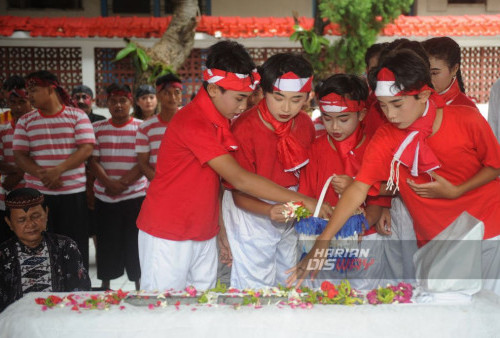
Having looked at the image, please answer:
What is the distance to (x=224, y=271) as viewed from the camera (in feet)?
11.0

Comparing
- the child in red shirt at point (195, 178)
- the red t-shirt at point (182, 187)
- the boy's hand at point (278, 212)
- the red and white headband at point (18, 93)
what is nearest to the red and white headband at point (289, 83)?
the child in red shirt at point (195, 178)

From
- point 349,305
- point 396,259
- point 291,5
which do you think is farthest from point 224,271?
point 291,5

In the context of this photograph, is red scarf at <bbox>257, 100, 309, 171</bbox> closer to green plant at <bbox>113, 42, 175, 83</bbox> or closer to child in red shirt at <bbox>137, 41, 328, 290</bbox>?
child in red shirt at <bbox>137, 41, 328, 290</bbox>

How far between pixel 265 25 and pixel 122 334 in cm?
897

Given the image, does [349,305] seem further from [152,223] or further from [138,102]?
[138,102]

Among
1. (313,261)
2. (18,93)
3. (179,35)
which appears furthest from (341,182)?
(179,35)

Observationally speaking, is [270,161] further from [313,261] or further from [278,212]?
[313,261]

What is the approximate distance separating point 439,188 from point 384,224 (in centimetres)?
61

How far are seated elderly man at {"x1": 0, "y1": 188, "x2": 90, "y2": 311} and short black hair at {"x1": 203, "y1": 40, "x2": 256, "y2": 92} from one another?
52.3 inches

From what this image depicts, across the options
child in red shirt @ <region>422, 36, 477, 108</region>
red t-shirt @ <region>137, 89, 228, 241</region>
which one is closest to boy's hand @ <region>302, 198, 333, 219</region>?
red t-shirt @ <region>137, 89, 228, 241</region>

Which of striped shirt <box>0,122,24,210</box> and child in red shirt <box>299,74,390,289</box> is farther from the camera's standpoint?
striped shirt <box>0,122,24,210</box>

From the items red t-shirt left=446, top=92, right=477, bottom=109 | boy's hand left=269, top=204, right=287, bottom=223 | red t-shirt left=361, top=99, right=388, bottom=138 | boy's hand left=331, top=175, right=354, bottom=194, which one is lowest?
boy's hand left=269, top=204, right=287, bottom=223

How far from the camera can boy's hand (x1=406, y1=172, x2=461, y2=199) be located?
8.04 feet

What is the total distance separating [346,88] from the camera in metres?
2.78
